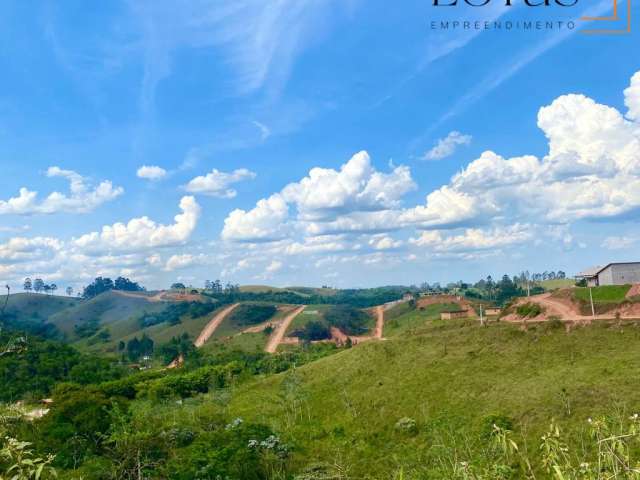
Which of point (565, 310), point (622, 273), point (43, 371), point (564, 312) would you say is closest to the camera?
point (564, 312)

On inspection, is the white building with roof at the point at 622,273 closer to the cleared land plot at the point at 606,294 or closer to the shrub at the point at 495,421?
the cleared land plot at the point at 606,294

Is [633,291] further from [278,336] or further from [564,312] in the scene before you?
[278,336]

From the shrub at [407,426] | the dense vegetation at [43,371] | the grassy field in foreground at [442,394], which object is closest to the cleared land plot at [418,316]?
the dense vegetation at [43,371]

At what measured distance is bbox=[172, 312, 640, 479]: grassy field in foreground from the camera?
38.6m

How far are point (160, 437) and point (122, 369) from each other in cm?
9225

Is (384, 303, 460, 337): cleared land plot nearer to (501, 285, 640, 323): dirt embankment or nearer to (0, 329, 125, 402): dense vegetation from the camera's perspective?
(501, 285, 640, 323): dirt embankment

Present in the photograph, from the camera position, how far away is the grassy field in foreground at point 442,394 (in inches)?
1518

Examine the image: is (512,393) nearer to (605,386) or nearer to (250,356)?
(605,386)

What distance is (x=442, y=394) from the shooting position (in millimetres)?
50906

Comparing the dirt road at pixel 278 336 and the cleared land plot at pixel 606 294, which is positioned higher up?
the cleared land plot at pixel 606 294

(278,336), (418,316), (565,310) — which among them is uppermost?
(565,310)

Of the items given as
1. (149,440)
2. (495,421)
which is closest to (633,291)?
(495,421)

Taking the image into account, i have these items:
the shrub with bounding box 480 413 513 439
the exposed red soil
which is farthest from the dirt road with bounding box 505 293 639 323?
the shrub with bounding box 480 413 513 439

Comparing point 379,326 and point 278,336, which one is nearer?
point 278,336
